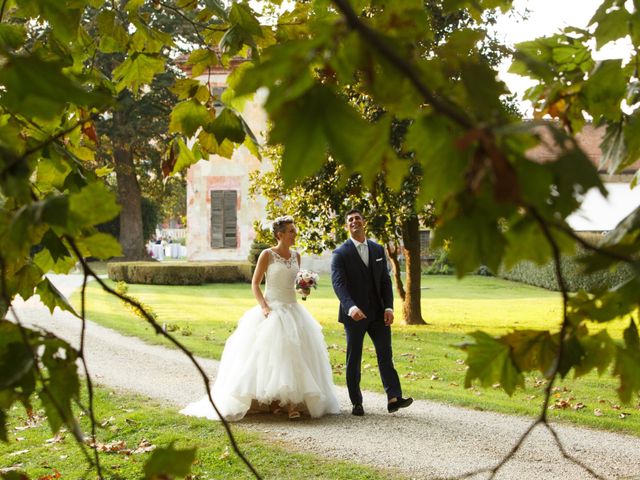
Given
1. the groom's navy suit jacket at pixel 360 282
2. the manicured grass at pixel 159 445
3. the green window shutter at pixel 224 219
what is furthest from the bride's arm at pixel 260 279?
the green window shutter at pixel 224 219

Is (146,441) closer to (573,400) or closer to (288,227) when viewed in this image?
(288,227)

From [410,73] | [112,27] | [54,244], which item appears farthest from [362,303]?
[410,73]

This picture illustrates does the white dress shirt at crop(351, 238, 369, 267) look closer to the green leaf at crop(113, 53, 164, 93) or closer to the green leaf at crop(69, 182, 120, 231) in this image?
the green leaf at crop(113, 53, 164, 93)

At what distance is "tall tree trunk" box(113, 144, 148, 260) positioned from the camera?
30.4 m

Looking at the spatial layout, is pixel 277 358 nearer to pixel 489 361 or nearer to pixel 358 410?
pixel 358 410

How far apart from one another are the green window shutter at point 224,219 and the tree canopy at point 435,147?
2694cm

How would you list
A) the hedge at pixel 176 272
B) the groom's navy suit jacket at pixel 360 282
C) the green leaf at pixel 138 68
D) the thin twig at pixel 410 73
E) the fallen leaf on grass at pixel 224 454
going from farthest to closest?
the hedge at pixel 176 272
the groom's navy suit jacket at pixel 360 282
the fallen leaf on grass at pixel 224 454
the green leaf at pixel 138 68
the thin twig at pixel 410 73

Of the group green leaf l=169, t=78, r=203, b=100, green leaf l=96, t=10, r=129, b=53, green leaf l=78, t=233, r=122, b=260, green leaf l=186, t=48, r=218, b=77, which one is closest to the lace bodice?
green leaf l=96, t=10, r=129, b=53

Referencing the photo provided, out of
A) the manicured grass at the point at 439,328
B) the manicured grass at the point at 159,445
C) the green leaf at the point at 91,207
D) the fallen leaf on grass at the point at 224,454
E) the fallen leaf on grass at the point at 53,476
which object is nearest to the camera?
the green leaf at the point at 91,207

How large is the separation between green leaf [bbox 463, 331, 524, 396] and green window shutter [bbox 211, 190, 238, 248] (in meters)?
27.5

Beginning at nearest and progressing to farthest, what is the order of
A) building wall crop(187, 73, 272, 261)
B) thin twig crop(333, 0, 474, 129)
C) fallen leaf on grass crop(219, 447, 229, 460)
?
thin twig crop(333, 0, 474, 129) < fallen leaf on grass crop(219, 447, 229, 460) < building wall crop(187, 73, 272, 261)

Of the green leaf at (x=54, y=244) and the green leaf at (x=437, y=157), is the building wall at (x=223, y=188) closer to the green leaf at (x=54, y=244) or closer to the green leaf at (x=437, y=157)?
the green leaf at (x=54, y=244)

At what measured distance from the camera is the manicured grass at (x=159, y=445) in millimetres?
5379

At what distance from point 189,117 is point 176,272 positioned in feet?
79.2
